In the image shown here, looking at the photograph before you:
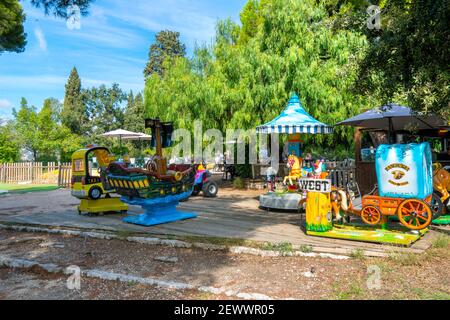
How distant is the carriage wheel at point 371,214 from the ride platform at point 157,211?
4.17m

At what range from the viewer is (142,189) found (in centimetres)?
820

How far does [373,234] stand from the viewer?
21.8ft

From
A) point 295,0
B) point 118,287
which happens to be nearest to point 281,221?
point 118,287

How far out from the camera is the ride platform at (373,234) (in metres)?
6.31

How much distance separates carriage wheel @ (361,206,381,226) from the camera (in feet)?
23.5

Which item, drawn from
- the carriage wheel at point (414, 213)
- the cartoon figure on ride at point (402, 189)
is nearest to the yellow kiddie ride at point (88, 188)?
the cartoon figure on ride at point (402, 189)

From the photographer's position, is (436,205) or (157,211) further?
(157,211)

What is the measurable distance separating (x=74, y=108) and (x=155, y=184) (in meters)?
48.0

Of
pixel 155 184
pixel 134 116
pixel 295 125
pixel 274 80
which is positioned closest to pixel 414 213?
pixel 295 125

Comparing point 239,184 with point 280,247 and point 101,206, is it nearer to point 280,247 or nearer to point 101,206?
point 101,206

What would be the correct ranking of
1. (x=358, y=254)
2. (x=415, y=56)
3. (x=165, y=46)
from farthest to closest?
(x=165, y=46) → (x=415, y=56) → (x=358, y=254)

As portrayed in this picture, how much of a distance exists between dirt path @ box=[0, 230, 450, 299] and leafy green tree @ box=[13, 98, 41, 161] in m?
32.4

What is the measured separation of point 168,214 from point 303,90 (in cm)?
829
